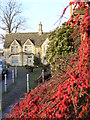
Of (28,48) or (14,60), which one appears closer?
(28,48)

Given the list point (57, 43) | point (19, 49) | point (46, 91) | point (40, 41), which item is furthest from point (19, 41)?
point (46, 91)

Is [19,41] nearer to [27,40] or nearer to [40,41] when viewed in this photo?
[27,40]

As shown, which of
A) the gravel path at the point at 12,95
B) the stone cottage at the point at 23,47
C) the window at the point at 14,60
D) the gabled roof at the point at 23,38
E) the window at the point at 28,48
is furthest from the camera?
the window at the point at 14,60

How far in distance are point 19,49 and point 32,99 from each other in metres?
27.2

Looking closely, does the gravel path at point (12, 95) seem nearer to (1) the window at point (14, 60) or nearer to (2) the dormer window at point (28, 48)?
(2) the dormer window at point (28, 48)

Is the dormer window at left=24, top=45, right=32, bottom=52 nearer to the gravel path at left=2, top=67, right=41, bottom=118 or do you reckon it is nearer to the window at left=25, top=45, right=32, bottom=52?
the window at left=25, top=45, right=32, bottom=52

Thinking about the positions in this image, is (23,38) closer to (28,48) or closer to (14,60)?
(28,48)

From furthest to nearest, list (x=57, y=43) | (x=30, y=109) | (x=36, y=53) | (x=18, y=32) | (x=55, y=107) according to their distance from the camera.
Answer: (x=18, y=32), (x=36, y=53), (x=57, y=43), (x=30, y=109), (x=55, y=107)

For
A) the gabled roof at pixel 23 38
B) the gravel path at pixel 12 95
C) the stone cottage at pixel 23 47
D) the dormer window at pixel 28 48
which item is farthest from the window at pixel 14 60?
the gravel path at pixel 12 95

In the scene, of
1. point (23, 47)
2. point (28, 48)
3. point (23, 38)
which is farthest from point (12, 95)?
point (23, 38)

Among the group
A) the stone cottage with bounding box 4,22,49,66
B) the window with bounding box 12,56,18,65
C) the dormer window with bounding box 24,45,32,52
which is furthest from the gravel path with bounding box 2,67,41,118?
the window with bounding box 12,56,18,65

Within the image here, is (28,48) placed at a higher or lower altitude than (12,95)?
higher

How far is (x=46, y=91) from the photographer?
1.87 meters

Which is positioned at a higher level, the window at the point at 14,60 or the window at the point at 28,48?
the window at the point at 28,48
